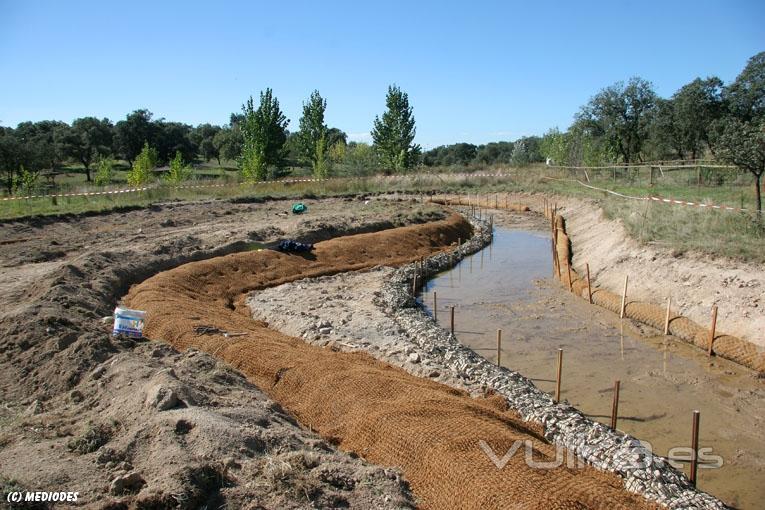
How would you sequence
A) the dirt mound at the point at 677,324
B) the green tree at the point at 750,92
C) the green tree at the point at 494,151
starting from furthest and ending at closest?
the green tree at the point at 494,151 < the green tree at the point at 750,92 < the dirt mound at the point at 677,324

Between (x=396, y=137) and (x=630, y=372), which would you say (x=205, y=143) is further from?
(x=630, y=372)

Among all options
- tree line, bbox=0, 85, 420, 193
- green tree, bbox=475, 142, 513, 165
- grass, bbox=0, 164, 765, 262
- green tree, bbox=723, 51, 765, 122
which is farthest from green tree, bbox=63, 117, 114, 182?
green tree, bbox=475, 142, 513, 165

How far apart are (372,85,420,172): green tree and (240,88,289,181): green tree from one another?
12599mm

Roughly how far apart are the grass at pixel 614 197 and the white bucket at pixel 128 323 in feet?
47.7

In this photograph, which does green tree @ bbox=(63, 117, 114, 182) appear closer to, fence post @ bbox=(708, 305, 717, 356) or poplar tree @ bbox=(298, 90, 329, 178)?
poplar tree @ bbox=(298, 90, 329, 178)

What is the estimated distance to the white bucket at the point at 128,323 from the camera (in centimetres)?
1055

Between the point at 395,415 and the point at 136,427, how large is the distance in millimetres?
3233

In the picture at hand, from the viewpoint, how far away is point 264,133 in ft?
164

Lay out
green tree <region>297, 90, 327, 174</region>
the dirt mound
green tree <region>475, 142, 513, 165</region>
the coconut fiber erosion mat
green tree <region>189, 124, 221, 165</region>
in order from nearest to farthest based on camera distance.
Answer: the coconut fiber erosion mat < the dirt mound < green tree <region>297, 90, 327, 174</region> < green tree <region>189, 124, 221, 165</region> < green tree <region>475, 142, 513, 165</region>

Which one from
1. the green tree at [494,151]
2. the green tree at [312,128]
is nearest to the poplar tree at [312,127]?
the green tree at [312,128]

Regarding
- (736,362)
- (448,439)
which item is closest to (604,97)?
(736,362)

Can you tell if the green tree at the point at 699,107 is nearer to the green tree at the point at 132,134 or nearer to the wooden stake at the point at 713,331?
the wooden stake at the point at 713,331

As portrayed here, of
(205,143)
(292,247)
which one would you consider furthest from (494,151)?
(292,247)

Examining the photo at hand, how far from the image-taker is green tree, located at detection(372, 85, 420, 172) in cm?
6016
